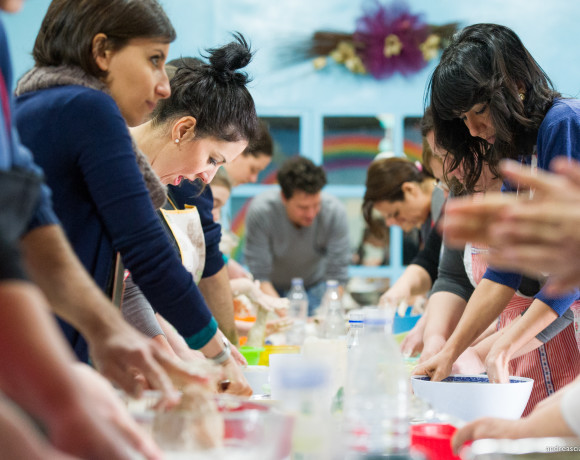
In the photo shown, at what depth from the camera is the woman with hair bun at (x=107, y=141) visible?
1086 millimetres

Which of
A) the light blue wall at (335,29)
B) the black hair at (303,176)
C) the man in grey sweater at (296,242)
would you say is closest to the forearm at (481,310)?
the black hair at (303,176)

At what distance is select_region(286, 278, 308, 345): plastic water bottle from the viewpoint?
2669mm

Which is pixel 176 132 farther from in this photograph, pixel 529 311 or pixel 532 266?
pixel 532 266

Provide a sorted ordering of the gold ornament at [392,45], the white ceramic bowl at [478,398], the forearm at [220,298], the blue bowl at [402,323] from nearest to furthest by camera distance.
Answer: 1. the white ceramic bowl at [478,398]
2. the forearm at [220,298]
3. the blue bowl at [402,323]
4. the gold ornament at [392,45]

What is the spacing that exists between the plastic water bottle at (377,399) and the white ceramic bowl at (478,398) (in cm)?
30

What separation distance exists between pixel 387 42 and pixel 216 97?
11.8ft

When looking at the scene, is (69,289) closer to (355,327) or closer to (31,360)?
(31,360)

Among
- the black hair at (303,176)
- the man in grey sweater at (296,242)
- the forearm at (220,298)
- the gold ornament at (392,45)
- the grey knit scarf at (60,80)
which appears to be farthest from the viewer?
the gold ornament at (392,45)

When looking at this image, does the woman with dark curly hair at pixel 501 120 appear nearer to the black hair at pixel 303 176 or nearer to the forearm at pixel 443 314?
the forearm at pixel 443 314

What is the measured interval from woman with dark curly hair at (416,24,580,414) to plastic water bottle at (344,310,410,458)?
0.56 m

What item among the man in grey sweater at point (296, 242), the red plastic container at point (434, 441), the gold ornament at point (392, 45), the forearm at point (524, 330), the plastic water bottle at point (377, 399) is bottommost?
the man in grey sweater at point (296, 242)

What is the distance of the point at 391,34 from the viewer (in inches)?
199

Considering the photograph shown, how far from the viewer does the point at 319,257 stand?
4.57 meters

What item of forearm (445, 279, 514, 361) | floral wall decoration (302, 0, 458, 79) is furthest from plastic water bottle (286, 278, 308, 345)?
floral wall decoration (302, 0, 458, 79)
